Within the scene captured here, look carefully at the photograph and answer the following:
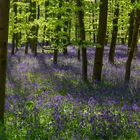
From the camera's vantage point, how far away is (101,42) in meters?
14.4

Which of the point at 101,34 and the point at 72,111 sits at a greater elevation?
the point at 101,34

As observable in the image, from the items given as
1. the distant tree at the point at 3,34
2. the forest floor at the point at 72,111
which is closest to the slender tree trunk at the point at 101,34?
the forest floor at the point at 72,111

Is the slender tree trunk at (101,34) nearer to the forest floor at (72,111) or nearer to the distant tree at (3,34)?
the forest floor at (72,111)

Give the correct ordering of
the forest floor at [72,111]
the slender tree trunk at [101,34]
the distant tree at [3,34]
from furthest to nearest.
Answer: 1. the slender tree trunk at [101,34]
2. the distant tree at [3,34]
3. the forest floor at [72,111]

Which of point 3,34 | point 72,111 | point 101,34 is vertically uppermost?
point 3,34

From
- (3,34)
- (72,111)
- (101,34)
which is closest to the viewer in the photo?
(3,34)

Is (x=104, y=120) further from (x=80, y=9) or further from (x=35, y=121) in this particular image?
(x=80, y=9)

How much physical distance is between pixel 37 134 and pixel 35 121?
0.72m

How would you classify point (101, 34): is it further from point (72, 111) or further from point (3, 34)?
point (3, 34)

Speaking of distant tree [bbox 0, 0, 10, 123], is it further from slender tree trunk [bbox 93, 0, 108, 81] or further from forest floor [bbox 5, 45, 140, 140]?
slender tree trunk [bbox 93, 0, 108, 81]

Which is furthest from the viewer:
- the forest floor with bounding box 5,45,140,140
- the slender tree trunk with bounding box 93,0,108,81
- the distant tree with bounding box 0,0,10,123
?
the slender tree trunk with bounding box 93,0,108,81

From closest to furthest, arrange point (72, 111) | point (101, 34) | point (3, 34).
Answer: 1. point (3, 34)
2. point (72, 111)
3. point (101, 34)

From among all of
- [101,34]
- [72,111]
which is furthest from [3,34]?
[101,34]

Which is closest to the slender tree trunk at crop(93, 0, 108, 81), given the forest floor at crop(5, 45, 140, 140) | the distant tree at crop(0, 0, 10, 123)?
the forest floor at crop(5, 45, 140, 140)
